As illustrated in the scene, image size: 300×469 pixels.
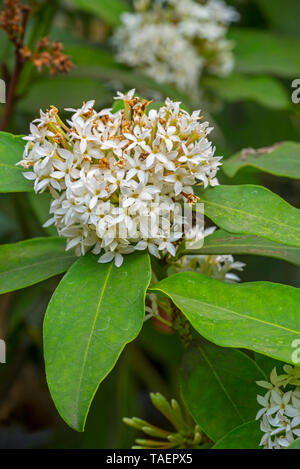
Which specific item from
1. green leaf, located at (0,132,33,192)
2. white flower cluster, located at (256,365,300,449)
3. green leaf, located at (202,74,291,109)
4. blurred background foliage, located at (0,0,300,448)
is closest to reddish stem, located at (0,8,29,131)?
blurred background foliage, located at (0,0,300,448)

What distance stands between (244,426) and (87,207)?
0.30 metres

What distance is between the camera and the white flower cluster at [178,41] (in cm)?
154

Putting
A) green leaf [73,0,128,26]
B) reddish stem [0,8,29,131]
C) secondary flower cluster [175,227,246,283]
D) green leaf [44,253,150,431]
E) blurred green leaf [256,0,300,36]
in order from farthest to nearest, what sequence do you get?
blurred green leaf [256,0,300,36], green leaf [73,0,128,26], reddish stem [0,8,29,131], secondary flower cluster [175,227,246,283], green leaf [44,253,150,431]

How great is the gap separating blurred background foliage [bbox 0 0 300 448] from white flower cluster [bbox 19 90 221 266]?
0.55 meters

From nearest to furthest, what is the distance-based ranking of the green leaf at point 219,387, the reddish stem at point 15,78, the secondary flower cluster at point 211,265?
1. the green leaf at point 219,387
2. the secondary flower cluster at point 211,265
3. the reddish stem at point 15,78

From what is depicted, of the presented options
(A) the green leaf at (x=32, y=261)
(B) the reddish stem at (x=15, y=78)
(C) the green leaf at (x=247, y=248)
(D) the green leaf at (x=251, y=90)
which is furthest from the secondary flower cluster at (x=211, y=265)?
(D) the green leaf at (x=251, y=90)

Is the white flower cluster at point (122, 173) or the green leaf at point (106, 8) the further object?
the green leaf at point (106, 8)

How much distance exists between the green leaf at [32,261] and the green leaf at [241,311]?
16 cm

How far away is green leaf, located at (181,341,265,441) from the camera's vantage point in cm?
74

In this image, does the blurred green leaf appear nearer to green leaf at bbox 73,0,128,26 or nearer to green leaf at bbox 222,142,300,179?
green leaf at bbox 73,0,128,26

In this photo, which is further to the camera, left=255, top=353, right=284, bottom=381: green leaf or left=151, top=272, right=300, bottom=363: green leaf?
left=255, top=353, right=284, bottom=381: green leaf

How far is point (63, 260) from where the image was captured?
32.0 inches

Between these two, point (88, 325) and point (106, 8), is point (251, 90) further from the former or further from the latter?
point (88, 325)

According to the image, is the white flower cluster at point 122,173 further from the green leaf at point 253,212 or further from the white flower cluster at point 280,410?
the white flower cluster at point 280,410
